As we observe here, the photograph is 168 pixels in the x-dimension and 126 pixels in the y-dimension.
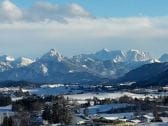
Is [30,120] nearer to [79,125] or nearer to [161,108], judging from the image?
[79,125]

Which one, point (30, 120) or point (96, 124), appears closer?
point (96, 124)

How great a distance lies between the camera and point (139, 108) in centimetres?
19838

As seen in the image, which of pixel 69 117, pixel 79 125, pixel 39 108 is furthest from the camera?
pixel 39 108

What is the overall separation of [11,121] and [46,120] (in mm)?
14386

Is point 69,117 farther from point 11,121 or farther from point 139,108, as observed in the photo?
point 139,108

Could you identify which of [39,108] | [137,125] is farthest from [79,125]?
[39,108]

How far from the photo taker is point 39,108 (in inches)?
7456

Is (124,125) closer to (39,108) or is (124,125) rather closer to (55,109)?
(55,109)

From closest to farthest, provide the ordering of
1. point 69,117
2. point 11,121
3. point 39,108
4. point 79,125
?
1. point 79,125
2. point 11,121
3. point 69,117
4. point 39,108

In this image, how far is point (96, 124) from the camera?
115 m

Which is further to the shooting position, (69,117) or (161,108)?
(161,108)

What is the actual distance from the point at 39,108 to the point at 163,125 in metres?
78.5

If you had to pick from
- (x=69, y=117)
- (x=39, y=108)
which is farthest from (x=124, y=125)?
(x=39, y=108)

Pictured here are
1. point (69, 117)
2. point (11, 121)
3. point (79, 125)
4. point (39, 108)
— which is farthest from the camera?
point (39, 108)
